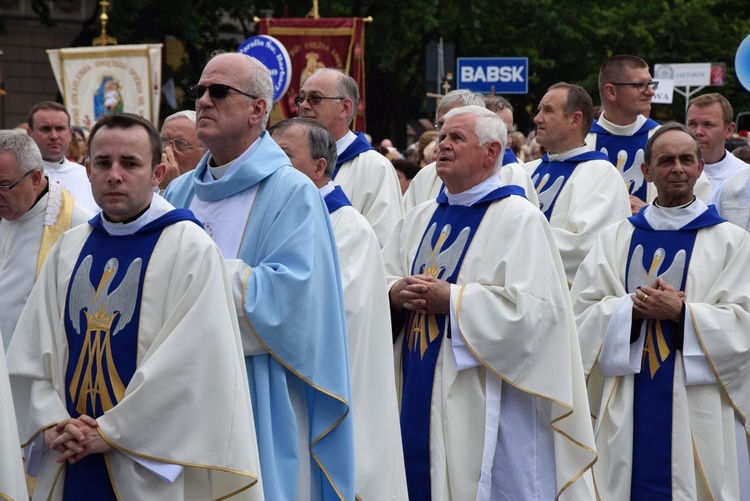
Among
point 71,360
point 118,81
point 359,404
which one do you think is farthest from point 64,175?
point 118,81

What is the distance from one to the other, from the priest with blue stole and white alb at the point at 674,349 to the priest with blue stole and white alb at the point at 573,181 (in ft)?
3.96

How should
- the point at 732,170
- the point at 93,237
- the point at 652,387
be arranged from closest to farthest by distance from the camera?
1. the point at 93,237
2. the point at 652,387
3. the point at 732,170

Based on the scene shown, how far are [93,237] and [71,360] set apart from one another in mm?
434

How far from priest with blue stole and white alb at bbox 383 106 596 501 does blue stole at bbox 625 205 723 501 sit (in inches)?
19.6

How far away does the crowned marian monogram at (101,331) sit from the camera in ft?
13.5

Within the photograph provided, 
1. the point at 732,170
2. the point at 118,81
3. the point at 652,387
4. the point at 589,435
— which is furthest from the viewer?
the point at 118,81

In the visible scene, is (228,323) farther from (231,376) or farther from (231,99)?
(231,99)

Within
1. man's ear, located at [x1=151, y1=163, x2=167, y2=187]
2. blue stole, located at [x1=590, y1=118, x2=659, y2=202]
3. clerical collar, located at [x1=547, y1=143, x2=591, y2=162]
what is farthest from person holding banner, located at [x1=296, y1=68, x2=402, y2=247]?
man's ear, located at [x1=151, y1=163, x2=167, y2=187]

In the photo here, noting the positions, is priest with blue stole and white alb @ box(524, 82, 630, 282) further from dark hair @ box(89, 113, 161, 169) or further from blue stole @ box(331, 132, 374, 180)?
dark hair @ box(89, 113, 161, 169)

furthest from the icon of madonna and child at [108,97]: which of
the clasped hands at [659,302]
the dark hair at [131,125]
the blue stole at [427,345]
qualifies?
the dark hair at [131,125]

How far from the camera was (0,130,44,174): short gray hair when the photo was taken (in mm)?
5582

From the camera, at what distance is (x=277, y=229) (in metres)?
4.62

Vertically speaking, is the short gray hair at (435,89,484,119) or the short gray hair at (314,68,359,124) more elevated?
the short gray hair at (314,68,359,124)

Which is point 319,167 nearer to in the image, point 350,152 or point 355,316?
point 355,316
